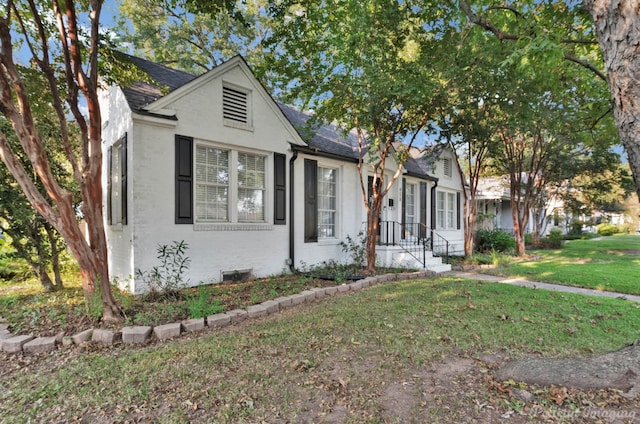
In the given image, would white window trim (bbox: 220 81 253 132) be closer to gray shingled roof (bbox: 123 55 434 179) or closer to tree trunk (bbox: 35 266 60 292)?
gray shingled roof (bbox: 123 55 434 179)

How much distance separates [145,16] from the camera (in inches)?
577

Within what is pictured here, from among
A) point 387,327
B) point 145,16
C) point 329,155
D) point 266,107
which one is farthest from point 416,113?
point 145,16

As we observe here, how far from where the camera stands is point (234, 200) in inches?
282

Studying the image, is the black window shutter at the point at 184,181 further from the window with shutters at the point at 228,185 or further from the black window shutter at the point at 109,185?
the black window shutter at the point at 109,185

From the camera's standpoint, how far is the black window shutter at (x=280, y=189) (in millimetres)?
7852

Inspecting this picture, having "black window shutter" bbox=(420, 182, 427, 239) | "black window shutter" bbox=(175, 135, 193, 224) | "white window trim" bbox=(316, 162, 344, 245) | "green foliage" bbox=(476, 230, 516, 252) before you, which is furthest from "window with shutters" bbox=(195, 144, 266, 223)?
"green foliage" bbox=(476, 230, 516, 252)

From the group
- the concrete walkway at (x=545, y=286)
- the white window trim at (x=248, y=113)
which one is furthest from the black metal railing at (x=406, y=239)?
the white window trim at (x=248, y=113)

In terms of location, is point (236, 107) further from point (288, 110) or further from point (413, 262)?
point (413, 262)

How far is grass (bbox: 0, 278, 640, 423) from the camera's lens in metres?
2.50

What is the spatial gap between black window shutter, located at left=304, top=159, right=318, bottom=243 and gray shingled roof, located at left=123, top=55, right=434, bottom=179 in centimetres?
51

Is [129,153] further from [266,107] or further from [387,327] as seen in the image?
[387,327]

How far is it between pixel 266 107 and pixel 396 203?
5700 millimetres

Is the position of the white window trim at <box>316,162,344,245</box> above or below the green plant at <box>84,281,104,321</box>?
above

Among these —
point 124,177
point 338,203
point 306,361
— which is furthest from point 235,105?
point 306,361
